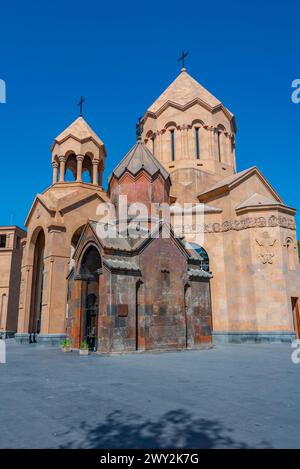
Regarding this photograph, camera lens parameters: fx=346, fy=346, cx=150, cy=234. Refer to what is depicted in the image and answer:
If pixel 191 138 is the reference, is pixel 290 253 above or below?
below

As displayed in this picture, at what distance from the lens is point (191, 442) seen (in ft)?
11.6

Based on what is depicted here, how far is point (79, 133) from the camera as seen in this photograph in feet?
78.5

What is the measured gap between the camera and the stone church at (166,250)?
43.6 feet

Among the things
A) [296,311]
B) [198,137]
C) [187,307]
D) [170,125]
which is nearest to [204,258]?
[296,311]

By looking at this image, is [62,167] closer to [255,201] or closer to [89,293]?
[89,293]

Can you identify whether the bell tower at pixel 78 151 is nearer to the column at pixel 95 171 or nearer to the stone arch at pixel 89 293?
the column at pixel 95 171

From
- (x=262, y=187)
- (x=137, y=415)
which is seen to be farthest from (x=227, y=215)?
(x=137, y=415)

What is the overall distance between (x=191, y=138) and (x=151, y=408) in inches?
892

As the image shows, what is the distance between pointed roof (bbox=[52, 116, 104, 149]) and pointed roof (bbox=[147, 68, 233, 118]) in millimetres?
5231

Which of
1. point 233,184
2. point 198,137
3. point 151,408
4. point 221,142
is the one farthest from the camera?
point 221,142

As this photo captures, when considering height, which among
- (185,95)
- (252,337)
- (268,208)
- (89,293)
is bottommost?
(252,337)

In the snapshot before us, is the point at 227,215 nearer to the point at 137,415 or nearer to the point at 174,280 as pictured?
the point at 174,280

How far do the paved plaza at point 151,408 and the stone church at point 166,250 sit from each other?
15.9 ft
